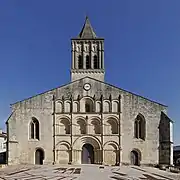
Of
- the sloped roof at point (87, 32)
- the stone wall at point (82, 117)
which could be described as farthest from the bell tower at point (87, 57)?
the stone wall at point (82, 117)

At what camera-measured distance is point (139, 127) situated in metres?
42.4

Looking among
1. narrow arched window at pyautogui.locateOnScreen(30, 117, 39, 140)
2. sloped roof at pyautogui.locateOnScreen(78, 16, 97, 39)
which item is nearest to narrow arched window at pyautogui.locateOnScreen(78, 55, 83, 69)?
sloped roof at pyautogui.locateOnScreen(78, 16, 97, 39)

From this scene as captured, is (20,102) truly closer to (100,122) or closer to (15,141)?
(15,141)

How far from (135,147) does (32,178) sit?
645 inches

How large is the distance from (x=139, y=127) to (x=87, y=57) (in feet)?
44.5

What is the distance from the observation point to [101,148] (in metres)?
41.8

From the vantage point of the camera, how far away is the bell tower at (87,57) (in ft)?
165

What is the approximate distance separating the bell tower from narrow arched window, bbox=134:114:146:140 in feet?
32.4

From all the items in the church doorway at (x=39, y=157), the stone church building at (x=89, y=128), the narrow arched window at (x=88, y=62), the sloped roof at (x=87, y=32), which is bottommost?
the church doorway at (x=39, y=157)

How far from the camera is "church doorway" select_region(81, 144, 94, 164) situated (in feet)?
139

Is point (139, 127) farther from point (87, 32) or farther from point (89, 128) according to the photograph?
point (87, 32)

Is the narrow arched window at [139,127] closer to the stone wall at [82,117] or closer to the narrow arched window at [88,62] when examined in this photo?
the stone wall at [82,117]

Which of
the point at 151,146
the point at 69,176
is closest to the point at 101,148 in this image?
the point at 151,146

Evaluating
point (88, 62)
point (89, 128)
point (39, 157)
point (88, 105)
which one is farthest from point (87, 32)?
point (39, 157)
